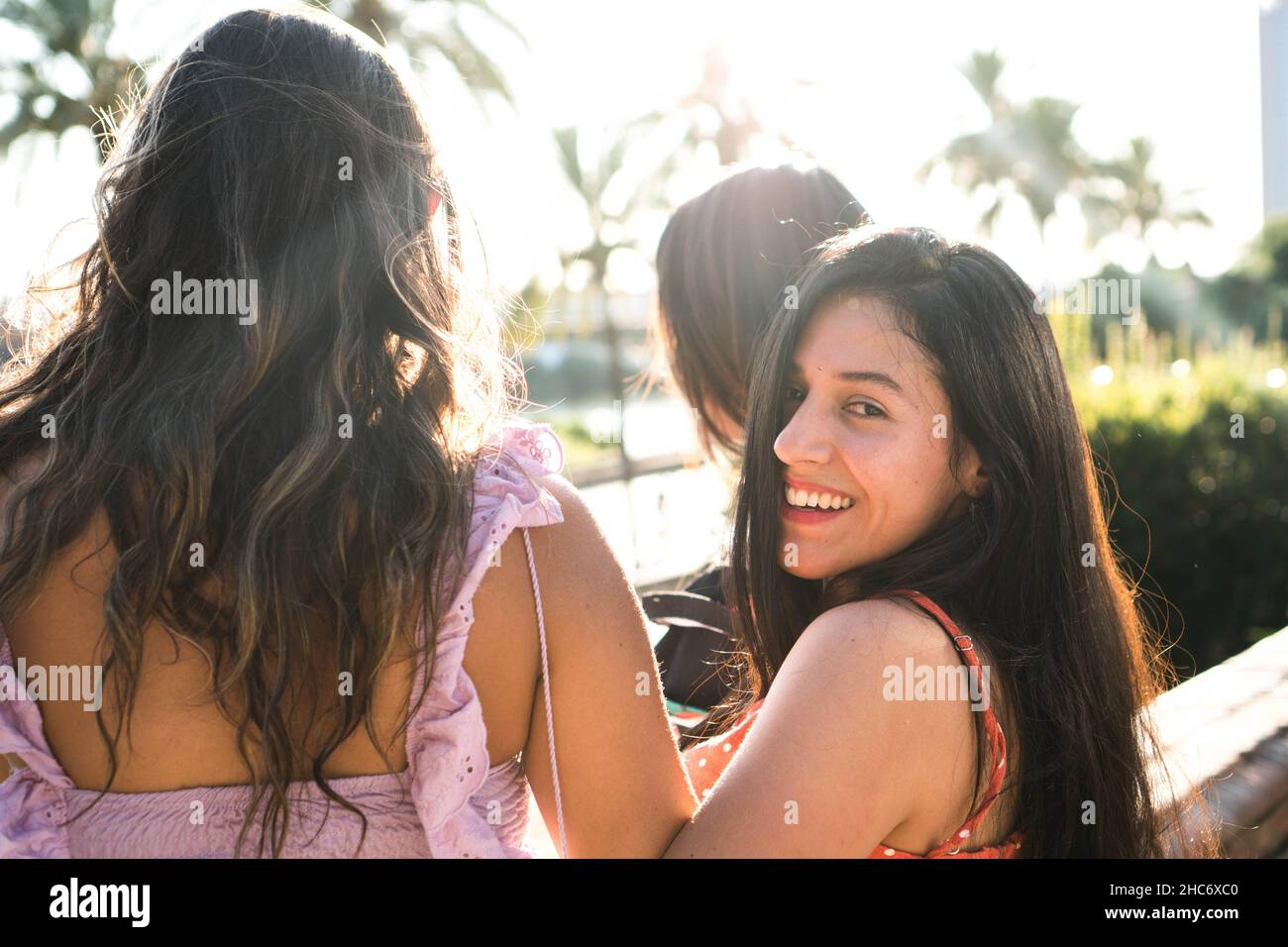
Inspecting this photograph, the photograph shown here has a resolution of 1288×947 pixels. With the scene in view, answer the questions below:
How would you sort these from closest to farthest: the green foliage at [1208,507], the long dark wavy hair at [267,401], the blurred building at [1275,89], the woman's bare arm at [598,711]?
the long dark wavy hair at [267,401] < the woman's bare arm at [598,711] < the green foliage at [1208,507] < the blurred building at [1275,89]

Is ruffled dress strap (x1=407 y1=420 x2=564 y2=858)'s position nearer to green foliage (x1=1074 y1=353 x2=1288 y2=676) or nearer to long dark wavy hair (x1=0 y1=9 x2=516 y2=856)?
long dark wavy hair (x1=0 y1=9 x2=516 y2=856)

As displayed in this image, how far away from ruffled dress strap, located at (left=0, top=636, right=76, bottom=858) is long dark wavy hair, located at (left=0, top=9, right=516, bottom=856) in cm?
9

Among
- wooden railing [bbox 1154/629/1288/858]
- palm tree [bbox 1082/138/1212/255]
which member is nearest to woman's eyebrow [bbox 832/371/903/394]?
wooden railing [bbox 1154/629/1288/858]

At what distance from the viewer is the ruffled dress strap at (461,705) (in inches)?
59.9

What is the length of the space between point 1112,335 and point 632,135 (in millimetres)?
12390

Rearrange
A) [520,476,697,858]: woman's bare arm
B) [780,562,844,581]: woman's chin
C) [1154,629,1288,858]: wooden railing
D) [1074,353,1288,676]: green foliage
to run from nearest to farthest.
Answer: [520,476,697,858]: woman's bare arm, [780,562,844,581]: woman's chin, [1154,629,1288,858]: wooden railing, [1074,353,1288,676]: green foliage

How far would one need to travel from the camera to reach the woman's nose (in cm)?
200

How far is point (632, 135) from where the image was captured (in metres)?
20.5

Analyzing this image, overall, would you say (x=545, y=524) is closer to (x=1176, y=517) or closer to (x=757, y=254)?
(x=757, y=254)

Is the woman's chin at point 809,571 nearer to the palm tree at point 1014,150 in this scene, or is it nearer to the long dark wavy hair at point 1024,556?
the long dark wavy hair at point 1024,556

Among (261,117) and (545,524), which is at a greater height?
(261,117)

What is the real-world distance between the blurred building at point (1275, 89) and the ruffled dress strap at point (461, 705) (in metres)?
51.9

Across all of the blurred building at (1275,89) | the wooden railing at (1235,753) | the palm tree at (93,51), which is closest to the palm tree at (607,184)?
the palm tree at (93,51)

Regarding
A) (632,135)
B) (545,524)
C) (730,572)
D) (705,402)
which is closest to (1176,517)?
(705,402)
